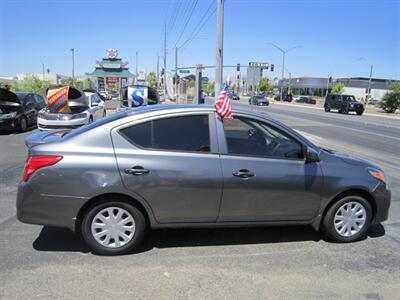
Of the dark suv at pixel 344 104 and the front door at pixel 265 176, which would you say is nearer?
the front door at pixel 265 176

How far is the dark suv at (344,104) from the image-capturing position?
131ft

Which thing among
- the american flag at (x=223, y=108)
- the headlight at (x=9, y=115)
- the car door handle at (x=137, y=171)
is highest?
the american flag at (x=223, y=108)

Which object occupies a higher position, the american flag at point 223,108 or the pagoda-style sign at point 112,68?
the pagoda-style sign at point 112,68

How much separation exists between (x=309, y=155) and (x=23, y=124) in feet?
44.8

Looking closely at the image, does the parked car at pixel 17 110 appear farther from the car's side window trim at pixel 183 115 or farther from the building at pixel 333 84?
the building at pixel 333 84

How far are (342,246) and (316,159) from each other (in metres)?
1.11

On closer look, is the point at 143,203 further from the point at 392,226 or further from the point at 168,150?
the point at 392,226

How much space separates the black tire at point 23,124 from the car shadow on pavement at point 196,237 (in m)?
11.5

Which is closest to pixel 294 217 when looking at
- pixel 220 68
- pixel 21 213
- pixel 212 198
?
pixel 212 198

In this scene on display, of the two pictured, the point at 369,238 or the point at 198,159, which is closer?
the point at 198,159

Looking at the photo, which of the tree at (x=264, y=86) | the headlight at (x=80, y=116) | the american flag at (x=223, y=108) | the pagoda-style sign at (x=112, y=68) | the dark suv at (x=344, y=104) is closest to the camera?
the american flag at (x=223, y=108)

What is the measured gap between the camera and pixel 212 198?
4.34 m

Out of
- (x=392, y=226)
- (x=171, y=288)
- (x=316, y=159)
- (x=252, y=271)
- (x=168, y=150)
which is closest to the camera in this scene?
(x=171, y=288)

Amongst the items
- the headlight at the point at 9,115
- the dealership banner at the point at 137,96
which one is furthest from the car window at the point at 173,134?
the dealership banner at the point at 137,96
